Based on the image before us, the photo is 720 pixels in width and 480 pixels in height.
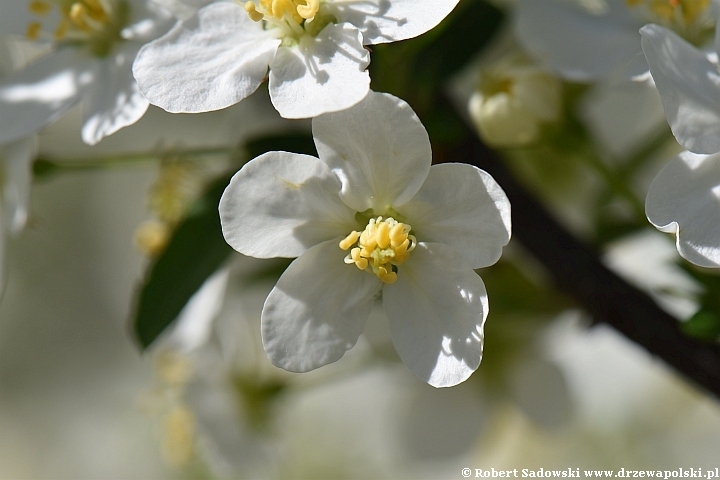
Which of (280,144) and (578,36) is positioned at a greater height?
(578,36)

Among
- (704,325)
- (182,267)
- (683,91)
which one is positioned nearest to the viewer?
(683,91)

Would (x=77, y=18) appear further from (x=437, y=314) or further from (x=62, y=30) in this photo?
(x=437, y=314)

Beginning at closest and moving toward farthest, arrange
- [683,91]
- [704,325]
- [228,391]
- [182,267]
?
1. [683,91]
2. [704,325]
3. [182,267]
4. [228,391]

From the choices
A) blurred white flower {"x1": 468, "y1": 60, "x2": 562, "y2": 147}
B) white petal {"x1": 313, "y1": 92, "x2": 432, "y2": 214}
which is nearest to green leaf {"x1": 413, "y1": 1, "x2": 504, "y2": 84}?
blurred white flower {"x1": 468, "y1": 60, "x2": 562, "y2": 147}

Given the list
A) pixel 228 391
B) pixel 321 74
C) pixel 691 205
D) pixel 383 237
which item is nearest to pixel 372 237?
pixel 383 237

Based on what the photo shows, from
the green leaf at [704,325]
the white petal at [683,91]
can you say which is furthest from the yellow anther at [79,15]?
the green leaf at [704,325]

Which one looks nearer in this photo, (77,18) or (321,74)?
(321,74)
